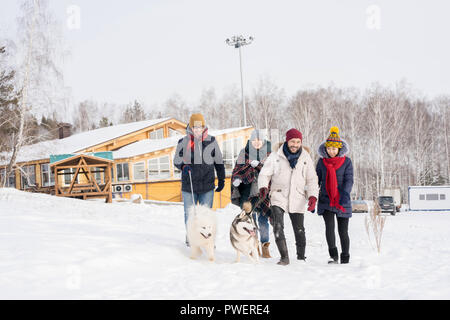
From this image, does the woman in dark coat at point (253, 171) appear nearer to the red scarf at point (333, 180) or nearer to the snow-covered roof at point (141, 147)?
the red scarf at point (333, 180)

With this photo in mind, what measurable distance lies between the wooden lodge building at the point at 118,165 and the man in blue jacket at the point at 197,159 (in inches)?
424

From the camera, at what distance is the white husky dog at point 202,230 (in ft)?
14.8

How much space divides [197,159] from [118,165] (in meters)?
15.6

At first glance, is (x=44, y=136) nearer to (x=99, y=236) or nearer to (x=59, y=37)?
(x=59, y=37)

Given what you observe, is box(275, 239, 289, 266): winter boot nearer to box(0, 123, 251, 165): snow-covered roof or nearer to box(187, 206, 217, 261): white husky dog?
box(187, 206, 217, 261): white husky dog

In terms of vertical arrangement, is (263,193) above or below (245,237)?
above

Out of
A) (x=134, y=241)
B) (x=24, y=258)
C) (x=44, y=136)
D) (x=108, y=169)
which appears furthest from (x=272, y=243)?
(x=44, y=136)

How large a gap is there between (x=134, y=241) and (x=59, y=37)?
15.1 m

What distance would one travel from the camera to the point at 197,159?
4887mm

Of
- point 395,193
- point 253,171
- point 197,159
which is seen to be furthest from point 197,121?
point 395,193

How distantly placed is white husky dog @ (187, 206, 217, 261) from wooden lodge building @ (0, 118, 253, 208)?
1105 centimetres

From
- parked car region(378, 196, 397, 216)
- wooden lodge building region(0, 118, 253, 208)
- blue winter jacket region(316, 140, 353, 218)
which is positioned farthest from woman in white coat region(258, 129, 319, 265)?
parked car region(378, 196, 397, 216)

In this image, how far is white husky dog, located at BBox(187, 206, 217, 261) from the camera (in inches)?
177

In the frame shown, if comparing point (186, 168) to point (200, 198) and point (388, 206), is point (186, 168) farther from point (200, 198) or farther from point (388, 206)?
point (388, 206)
